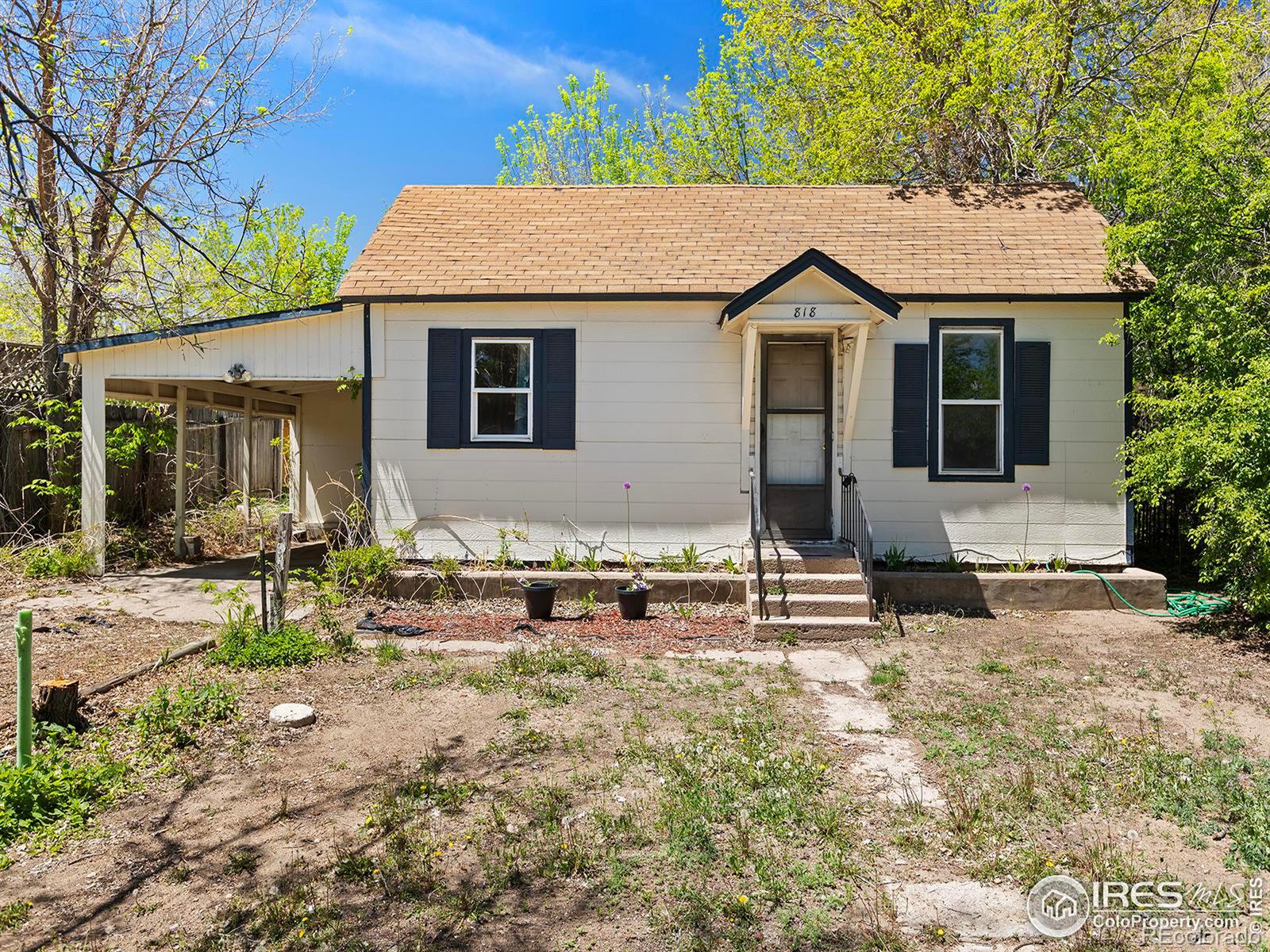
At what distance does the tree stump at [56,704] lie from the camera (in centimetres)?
483

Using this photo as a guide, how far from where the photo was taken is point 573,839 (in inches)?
146

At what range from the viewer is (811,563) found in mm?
8477

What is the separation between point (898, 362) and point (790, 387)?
129cm

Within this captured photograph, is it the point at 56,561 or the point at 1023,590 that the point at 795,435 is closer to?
the point at 1023,590

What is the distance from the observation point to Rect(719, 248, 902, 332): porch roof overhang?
8.23 meters

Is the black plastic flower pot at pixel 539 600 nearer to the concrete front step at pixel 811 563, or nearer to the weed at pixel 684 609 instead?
the weed at pixel 684 609

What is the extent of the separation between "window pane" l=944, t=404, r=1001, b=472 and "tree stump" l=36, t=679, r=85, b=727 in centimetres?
869

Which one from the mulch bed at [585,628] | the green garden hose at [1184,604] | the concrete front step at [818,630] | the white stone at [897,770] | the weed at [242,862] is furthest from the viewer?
the green garden hose at [1184,604]

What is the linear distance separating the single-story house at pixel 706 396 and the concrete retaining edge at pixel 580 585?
0.57 m

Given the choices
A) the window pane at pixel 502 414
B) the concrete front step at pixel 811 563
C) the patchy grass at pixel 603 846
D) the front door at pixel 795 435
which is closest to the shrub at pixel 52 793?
the patchy grass at pixel 603 846

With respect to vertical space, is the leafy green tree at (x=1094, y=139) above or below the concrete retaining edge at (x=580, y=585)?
above

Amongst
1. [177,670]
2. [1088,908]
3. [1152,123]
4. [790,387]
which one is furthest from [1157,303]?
[177,670]

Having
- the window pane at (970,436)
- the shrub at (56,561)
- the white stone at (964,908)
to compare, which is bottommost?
the white stone at (964,908)

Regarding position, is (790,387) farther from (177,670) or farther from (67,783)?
(67,783)
